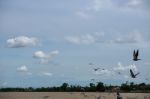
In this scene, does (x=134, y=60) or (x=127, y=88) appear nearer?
(x=134, y=60)

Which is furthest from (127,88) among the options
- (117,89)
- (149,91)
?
(117,89)

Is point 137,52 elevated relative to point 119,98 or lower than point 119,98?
elevated

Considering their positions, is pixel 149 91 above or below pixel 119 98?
above

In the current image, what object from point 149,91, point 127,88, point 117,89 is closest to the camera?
point 117,89

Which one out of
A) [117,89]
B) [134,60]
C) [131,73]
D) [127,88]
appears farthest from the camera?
[127,88]

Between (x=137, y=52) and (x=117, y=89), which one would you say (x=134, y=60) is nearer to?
(x=137, y=52)

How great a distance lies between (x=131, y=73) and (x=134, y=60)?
2214mm

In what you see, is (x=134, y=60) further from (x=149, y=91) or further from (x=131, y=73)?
(x=149, y=91)

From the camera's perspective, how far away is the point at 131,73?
25.4 metres

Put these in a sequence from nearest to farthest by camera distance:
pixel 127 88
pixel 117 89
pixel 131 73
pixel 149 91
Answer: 1. pixel 131 73
2. pixel 117 89
3. pixel 149 91
4. pixel 127 88

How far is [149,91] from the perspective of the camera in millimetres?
88875

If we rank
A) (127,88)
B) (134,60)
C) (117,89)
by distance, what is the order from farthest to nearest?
(127,88)
(117,89)
(134,60)

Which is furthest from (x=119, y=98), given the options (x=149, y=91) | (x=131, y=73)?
(x=149, y=91)

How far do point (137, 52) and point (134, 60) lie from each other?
107 centimetres
